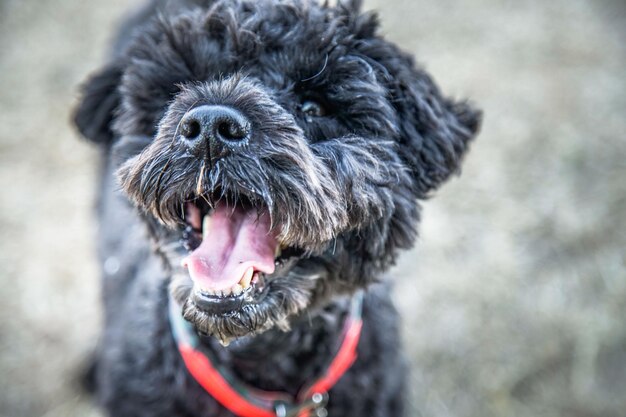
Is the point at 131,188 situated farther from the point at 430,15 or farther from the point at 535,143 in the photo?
the point at 430,15

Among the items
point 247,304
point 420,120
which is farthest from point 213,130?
point 420,120

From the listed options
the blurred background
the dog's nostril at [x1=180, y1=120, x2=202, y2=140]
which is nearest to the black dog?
the dog's nostril at [x1=180, y1=120, x2=202, y2=140]

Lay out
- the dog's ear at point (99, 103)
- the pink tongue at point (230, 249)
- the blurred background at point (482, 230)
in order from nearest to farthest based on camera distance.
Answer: the pink tongue at point (230, 249) → the dog's ear at point (99, 103) → the blurred background at point (482, 230)

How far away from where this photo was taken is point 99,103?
2.80m

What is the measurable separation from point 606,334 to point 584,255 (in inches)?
27.3

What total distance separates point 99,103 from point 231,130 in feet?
3.89

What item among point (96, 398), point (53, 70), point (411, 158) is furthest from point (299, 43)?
point (53, 70)

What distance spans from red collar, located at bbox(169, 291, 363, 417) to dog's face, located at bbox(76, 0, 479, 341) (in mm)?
304

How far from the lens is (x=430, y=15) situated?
702 centimetres

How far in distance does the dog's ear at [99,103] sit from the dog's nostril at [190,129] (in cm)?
101

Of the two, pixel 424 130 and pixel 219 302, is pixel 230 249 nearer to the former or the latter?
pixel 219 302

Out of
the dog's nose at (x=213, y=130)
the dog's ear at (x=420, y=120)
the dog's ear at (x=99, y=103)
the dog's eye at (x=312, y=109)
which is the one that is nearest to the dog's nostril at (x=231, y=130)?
the dog's nose at (x=213, y=130)

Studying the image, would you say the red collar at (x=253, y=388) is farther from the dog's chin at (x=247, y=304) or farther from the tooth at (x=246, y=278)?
the tooth at (x=246, y=278)

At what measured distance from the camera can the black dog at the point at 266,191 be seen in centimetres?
201
